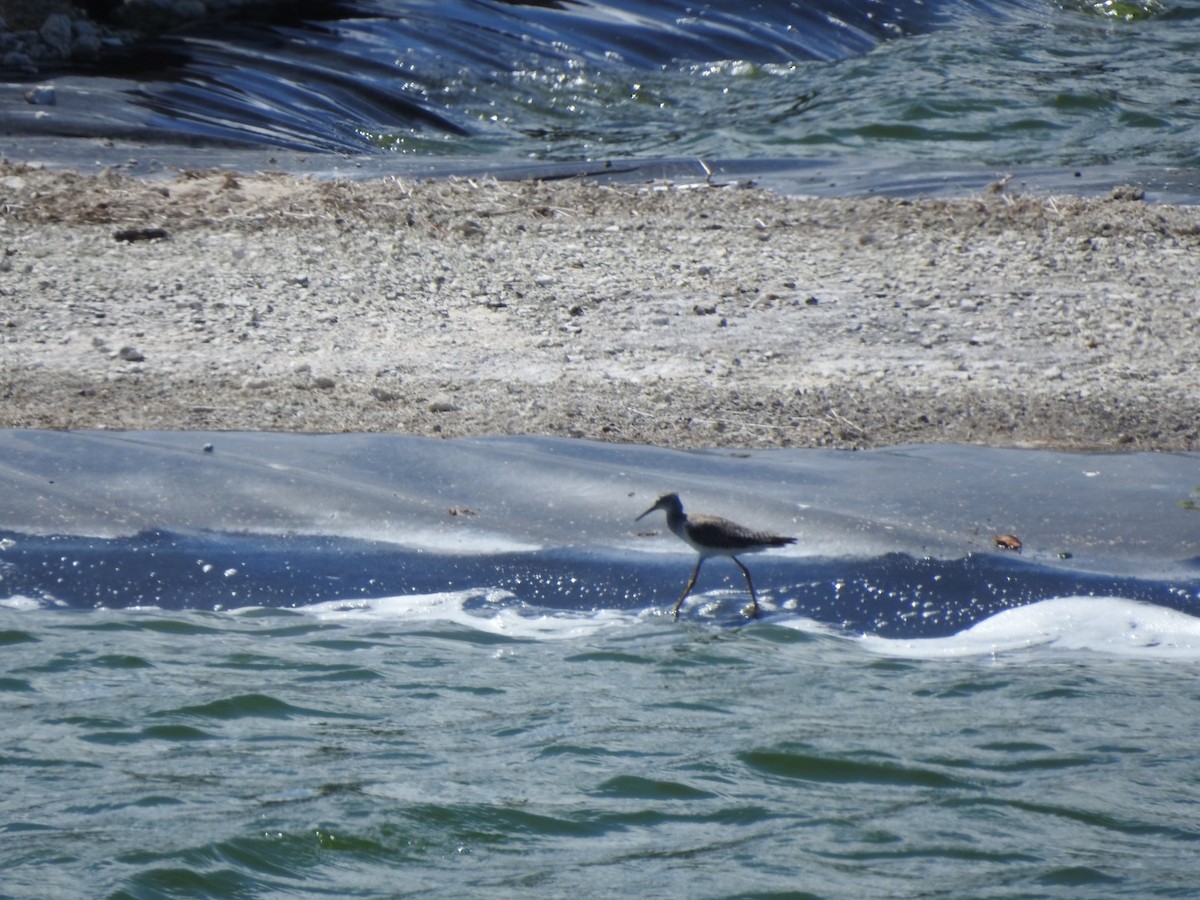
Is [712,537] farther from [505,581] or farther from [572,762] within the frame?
[572,762]

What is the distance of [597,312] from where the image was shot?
27.5ft

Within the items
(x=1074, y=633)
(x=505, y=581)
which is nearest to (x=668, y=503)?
(x=505, y=581)

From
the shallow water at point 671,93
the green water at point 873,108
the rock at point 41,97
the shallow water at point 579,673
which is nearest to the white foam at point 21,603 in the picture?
the shallow water at point 579,673

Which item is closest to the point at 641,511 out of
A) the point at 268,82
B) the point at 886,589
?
the point at 886,589

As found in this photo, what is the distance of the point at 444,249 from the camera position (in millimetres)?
9297

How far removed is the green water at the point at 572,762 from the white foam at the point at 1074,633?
79 mm

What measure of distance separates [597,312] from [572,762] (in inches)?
181

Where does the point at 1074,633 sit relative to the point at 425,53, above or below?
below

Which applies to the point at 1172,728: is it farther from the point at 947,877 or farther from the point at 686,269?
the point at 686,269

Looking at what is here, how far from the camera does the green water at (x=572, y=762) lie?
353 centimetres

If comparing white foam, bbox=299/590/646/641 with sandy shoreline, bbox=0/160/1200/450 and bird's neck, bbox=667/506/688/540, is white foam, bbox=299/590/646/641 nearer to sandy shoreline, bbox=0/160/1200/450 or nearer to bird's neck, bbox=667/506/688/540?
bird's neck, bbox=667/506/688/540

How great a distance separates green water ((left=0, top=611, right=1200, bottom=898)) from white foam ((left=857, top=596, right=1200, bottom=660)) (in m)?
0.08

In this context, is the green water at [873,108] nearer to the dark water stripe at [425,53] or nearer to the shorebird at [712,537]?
the dark water stripe at [425,53]

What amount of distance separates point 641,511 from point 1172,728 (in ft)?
6.71
